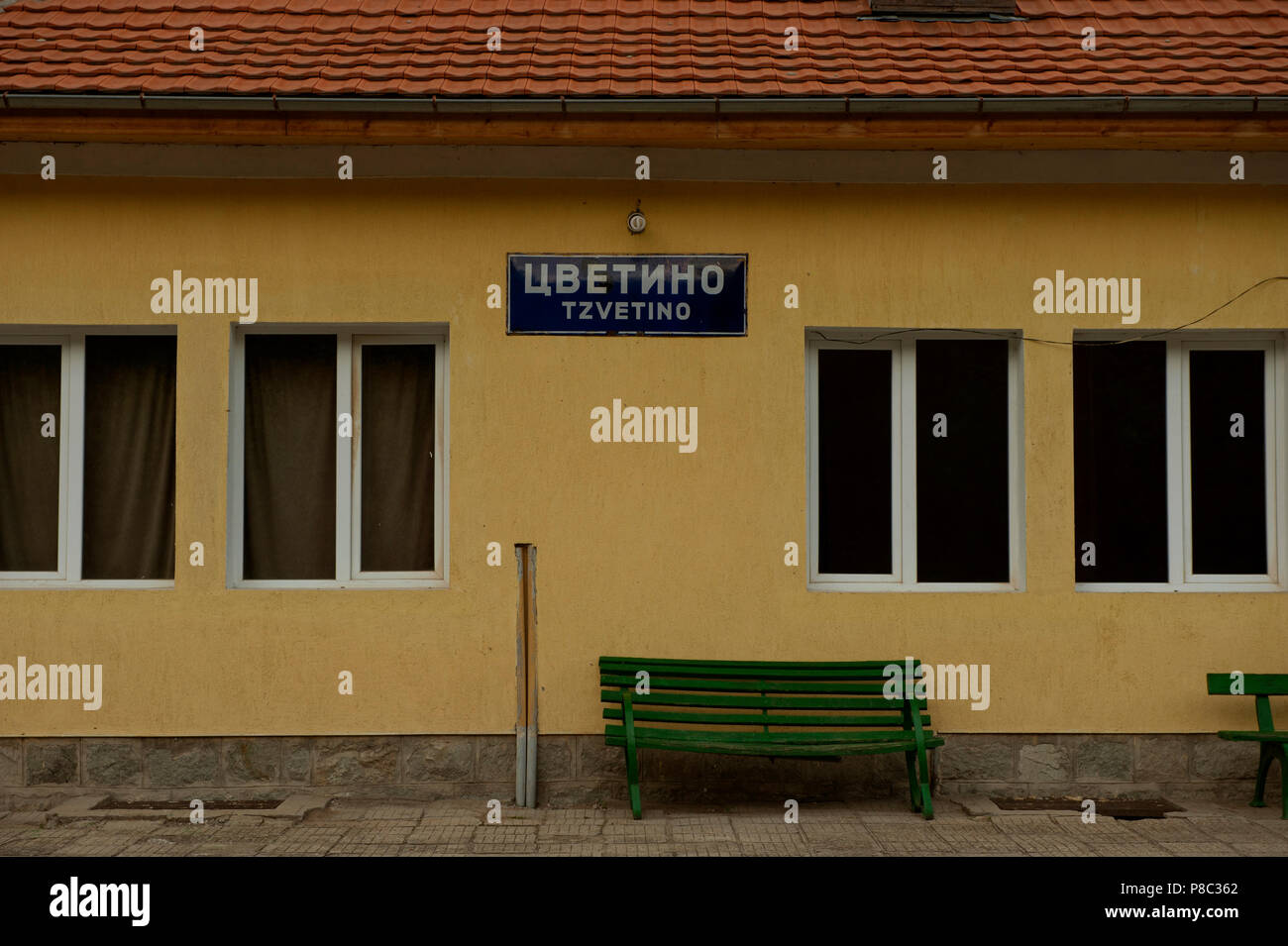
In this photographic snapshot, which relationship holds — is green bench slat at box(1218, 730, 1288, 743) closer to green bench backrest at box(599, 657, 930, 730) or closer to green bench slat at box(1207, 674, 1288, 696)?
green bench slat at box(1207, 674, 1288, 696)

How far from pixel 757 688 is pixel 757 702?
0.08m

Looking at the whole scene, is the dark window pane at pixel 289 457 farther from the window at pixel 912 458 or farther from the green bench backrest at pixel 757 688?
the window at pixel 912 458

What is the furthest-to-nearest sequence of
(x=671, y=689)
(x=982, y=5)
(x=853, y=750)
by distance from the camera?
(x=982, y=5), (x=671, y=689), (x=853, y=750)

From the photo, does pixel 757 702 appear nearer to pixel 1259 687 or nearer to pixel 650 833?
pixel 650 833

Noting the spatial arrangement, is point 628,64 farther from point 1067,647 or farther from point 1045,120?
point 1067,647

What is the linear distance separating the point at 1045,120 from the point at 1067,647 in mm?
2936

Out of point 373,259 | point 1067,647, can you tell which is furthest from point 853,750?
point 373,259

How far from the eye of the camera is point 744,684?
6.92 meters

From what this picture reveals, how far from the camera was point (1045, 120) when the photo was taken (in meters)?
6.71

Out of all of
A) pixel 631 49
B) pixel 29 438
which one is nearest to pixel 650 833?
pixel 29 438

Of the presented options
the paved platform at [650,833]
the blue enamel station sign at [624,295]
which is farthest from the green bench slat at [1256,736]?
the blue enamel station sign at [624,295]

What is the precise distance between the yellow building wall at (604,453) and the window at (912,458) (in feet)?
0.74

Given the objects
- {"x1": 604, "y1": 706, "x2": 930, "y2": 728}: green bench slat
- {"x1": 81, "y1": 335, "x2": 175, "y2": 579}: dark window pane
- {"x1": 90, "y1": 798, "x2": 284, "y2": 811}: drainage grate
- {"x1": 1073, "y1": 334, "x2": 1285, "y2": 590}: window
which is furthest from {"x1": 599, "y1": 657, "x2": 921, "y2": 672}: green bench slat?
{"x1": 81, "y1": 335, "x2": 175, "y2": 579}: dark window pane

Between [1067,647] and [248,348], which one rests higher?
[248,348]
